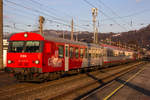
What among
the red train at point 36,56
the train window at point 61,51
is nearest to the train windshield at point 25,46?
the red train at point 36,56

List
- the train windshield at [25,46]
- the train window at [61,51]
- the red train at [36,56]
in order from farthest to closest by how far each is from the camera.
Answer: the train window at [61,51] → the train windshield at [25,46] → the red train at [36,56]

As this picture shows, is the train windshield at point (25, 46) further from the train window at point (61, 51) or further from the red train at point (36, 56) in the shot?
the train window at point (61, 51)

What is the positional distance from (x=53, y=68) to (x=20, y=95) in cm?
385

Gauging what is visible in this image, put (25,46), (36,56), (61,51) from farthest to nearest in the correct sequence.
Answer: (61,51) → (25,46) → (36,56)

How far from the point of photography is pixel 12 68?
424 inches

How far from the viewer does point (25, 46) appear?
438 inches

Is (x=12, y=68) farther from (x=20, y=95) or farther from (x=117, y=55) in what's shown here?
(x=117, y=55)

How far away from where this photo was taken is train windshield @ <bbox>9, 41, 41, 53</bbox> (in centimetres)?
1087

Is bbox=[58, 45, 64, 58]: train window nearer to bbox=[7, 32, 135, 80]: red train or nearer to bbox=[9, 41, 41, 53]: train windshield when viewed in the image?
bbox=[7, 32, 135, 80]: red train

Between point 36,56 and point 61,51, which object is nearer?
point 36,56

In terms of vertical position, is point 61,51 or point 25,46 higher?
point 25,46

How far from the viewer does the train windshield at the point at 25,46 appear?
1087 cm

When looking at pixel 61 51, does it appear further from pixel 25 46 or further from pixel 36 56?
pixel 25 46

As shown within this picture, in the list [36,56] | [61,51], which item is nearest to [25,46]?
[36,56]
